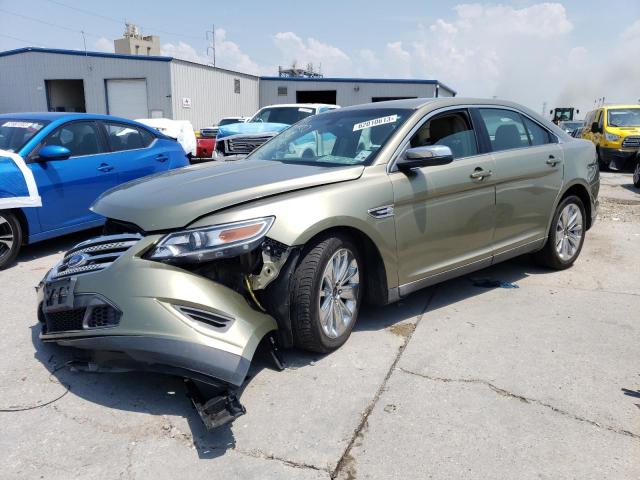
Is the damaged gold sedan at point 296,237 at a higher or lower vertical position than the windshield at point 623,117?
lower

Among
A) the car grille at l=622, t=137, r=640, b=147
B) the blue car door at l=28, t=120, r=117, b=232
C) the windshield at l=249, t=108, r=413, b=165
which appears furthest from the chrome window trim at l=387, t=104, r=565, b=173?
the car grille at l=622, t=137, r=640, b=147

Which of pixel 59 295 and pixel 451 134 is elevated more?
pixel 451 134

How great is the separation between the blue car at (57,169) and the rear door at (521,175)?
420cm

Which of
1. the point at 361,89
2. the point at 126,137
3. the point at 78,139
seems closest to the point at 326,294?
the point at 78,139

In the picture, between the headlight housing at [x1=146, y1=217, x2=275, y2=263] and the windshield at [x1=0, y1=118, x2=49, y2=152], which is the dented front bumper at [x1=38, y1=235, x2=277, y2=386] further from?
Result: the windshield at [x1=0, y1=118, x2=49, y2=152]

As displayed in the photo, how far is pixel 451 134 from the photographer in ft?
13.5

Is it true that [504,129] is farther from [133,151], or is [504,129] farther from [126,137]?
[126,137]

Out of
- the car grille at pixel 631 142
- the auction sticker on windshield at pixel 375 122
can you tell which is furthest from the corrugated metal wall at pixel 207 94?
the auction sticker on windshield at pixel 375 122

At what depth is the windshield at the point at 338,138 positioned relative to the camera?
3758mm

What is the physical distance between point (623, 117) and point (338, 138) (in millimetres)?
14834

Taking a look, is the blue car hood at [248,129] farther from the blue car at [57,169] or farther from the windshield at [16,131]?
the windshield at [16,131]

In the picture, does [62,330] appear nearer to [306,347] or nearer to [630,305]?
[306,347]

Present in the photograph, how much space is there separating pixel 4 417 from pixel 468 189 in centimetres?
337

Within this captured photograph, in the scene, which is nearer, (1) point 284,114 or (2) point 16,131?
(2) point 16,131
